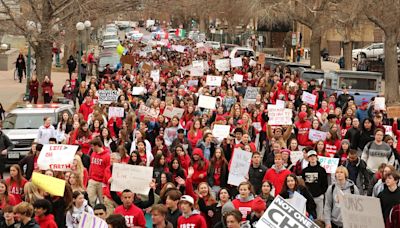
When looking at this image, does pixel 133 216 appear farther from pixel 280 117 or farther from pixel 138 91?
pixel 138 91

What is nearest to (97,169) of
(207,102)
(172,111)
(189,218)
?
(189,218)

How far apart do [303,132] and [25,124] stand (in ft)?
22.6

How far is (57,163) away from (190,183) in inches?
77.4

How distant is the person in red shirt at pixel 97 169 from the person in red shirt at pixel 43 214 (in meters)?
3.19

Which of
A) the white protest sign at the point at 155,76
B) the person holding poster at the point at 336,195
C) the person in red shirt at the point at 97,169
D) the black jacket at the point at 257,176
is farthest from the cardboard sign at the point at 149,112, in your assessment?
the white protest sign at the point at 155,76

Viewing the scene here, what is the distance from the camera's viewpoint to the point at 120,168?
11773 millimetres

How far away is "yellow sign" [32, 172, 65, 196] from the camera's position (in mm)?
10159

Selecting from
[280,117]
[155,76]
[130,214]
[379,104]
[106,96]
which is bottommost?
[130,214]

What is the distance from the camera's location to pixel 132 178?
11617mm

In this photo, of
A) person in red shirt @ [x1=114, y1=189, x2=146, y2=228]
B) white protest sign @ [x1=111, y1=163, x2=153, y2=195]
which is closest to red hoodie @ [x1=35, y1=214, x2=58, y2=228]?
person in red shirt @ [x1=114, y1=189, x2=146, y2=228]

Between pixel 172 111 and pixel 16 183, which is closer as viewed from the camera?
pixel 16 183

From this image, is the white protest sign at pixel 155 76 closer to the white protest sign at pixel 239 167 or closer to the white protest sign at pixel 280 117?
the white protest sign at pixel 280 117

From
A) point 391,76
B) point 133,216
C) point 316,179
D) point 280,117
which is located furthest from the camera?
point 391,76

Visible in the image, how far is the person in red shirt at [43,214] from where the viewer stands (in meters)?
9.23
